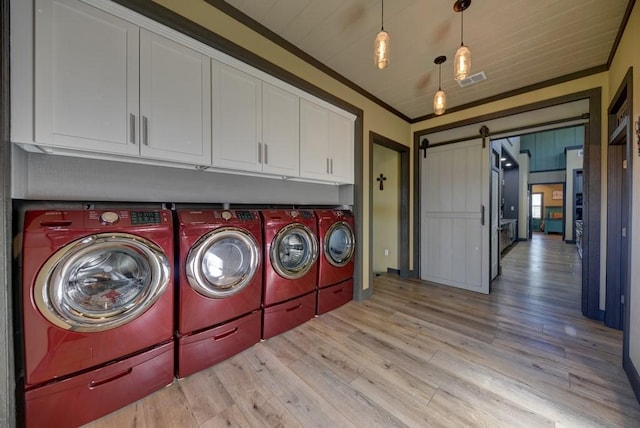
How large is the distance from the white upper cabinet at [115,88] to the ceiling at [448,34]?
2.70ft

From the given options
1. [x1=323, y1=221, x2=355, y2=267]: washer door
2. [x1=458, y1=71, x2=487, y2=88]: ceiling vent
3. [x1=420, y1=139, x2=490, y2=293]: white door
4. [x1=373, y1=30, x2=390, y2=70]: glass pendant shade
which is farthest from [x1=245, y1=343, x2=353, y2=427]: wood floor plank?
[x1=458, y1=71, x2=487, y2=88]: ceiling vent

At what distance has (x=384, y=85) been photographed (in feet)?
9.50

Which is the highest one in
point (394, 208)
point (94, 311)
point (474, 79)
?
point (474, 79)

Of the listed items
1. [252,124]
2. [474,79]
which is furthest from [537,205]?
[252,124]

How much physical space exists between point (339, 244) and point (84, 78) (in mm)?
2392

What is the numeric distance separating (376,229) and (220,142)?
3.36 m

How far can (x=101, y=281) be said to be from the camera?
1348mm

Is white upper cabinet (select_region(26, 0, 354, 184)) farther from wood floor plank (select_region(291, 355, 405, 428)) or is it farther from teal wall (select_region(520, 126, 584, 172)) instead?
teal wall (select_region(520, 126, 584, 172))

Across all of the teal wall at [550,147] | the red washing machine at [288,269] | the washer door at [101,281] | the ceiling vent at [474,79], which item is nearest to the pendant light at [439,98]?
the ceiling vent at [474,79]

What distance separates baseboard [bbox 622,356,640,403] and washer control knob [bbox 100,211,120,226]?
3.27 metres

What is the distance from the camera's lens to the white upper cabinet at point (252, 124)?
1762 mm

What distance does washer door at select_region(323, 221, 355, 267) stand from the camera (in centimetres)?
252

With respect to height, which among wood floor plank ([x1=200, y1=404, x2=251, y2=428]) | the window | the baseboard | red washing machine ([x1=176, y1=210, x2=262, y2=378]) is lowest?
wood floor plank ([x1=200, y1=404, x2=251, y2=428])

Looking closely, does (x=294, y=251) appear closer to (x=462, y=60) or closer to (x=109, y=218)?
(x=109, y=218)
